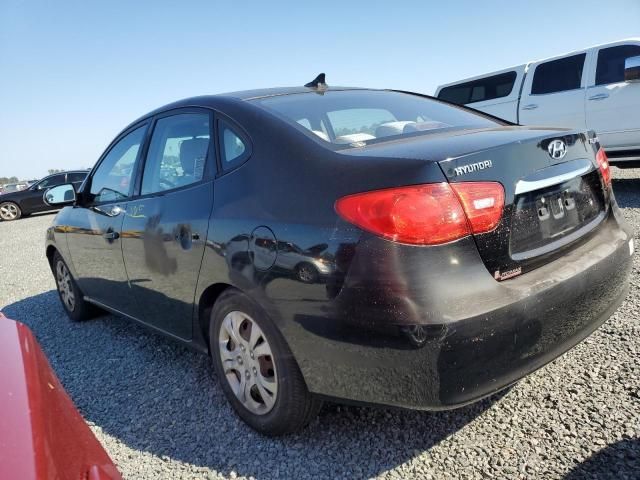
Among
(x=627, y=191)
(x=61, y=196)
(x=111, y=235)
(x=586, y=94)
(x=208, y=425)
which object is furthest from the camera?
(x=586, y=94)

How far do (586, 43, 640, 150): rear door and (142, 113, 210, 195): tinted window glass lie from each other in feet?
23.0

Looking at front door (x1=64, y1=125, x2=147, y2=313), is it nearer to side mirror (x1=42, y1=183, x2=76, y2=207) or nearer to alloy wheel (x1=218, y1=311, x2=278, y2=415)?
side mirror (x1=42, y1=183, x2=76, y2=207)

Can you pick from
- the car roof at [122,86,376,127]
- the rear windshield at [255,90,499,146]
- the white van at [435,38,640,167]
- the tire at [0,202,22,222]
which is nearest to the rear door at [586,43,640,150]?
the white van at [435,38,640,167]

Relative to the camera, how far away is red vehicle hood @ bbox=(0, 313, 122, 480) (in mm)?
956

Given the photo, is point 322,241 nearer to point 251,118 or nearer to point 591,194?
point 251,118

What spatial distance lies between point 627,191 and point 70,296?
7470 mm

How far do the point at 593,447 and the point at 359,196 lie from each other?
4.53 feet

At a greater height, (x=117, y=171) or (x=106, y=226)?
(x=117, y=171)

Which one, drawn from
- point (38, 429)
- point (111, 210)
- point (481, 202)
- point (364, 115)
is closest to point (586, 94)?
point (364, 115)

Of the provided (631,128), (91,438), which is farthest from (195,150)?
(631,128)

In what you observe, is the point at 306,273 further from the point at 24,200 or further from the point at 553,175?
the point at 24,200

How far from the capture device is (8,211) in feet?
57.7

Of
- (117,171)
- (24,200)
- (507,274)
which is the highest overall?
(117,171)

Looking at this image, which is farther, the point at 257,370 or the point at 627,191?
the point at 627,191
